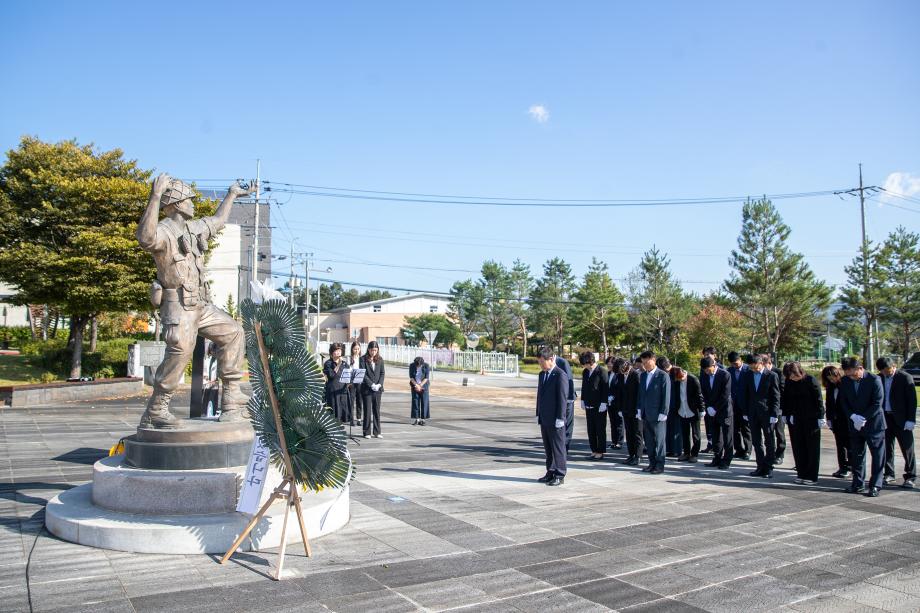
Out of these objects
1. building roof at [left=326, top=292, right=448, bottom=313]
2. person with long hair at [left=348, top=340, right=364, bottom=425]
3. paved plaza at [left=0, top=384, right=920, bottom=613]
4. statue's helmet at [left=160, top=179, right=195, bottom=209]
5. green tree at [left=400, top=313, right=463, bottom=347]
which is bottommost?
paved plaza at [left=0, top=384, right=920, bottom=613]

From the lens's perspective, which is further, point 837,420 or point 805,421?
point 837,420

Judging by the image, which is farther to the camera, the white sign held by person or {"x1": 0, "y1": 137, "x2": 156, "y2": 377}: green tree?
{"x1": 0, "y1": 137, "x2": 156, "y2": 377}: green tree

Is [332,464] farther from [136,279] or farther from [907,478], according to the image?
[136,279]

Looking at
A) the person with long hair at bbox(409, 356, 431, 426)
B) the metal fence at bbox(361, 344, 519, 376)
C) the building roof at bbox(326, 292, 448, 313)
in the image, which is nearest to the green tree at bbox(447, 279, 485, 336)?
the building roof at bbox(326, 292, 448, 313)

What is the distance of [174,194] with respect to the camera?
7254mm

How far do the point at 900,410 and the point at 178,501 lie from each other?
355 inches

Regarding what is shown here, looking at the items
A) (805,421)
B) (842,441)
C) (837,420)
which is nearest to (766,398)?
(805,421)

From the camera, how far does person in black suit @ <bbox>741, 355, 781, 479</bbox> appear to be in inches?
393

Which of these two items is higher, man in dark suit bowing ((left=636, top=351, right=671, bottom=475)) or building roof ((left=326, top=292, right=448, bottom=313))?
building roof ((left=326, top=292, right=448, bottom=313))

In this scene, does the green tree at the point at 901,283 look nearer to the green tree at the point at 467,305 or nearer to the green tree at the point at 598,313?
the green tree at the point at 598,313

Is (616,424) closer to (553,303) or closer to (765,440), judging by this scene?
(765,440)

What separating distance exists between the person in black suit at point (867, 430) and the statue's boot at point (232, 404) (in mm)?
7596

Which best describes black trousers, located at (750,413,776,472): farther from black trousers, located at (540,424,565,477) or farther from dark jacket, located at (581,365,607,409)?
black trousers, located at (540,424,565,477)

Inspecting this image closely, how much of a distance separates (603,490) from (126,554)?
564cm
